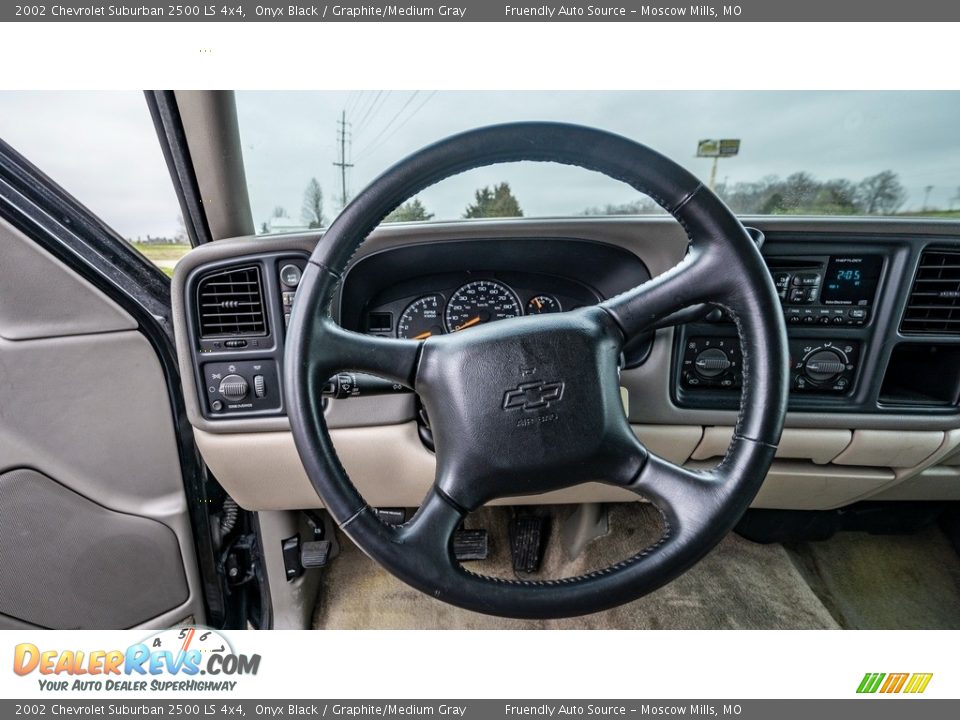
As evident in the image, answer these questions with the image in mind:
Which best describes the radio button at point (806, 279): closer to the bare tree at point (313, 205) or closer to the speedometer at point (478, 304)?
the speedometer at point (478, 304)

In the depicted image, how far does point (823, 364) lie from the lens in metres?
1.15

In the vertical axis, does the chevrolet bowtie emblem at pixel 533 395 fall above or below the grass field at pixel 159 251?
below

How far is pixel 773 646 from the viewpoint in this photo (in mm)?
1086

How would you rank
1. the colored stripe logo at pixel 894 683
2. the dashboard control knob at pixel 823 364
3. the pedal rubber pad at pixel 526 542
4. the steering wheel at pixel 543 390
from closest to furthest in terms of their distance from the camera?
1. the steering wheel at pixel 543 390
2. the colored stripe logo at pixel 894 683
3. the dashboard control knob at pixel 823 364
4. the pedal rubber pad at pixel 526 542

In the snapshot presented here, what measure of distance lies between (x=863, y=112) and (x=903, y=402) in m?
0.68

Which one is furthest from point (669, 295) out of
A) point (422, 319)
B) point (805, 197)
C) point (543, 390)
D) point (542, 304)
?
point (805, 197)

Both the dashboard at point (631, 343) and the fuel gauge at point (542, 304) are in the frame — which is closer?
the dashboard at point (631, 343)

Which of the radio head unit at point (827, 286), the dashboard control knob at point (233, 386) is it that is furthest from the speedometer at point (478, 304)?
the radio head unit at point (827, 286)

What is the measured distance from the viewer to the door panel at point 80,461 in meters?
1.10

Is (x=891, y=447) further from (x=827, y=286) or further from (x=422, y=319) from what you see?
(x=422, y=319)

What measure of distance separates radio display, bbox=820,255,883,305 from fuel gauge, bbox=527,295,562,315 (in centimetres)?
59

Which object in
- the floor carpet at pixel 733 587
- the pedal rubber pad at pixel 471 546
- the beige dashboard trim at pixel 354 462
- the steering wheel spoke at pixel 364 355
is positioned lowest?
the floor carpet at pixel 733 587

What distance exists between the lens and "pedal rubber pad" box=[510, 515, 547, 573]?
1621 mm

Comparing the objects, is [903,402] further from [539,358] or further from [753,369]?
[539,358]
